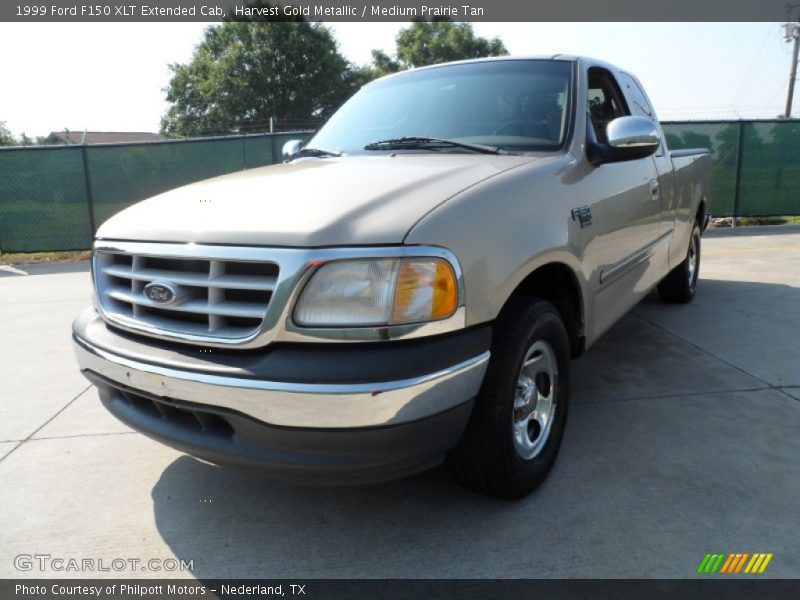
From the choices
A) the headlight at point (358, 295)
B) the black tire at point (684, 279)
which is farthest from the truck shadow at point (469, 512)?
the black tire at point (684, 279)

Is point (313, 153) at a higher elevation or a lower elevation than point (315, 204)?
higher

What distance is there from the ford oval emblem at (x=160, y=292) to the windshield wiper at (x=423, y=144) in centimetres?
137

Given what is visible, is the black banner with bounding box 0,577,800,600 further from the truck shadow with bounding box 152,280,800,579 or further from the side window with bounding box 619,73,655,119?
the side window with bounding box 619,73,655,119

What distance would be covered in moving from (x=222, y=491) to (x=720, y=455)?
2.22 meters

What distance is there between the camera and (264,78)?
133ft

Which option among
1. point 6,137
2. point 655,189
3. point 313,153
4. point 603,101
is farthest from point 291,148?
point 6,137

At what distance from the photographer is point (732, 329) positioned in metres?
4.82

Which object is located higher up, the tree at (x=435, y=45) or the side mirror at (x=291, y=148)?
the tree at (x=435, y=45)

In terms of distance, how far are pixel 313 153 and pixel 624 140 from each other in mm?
1567

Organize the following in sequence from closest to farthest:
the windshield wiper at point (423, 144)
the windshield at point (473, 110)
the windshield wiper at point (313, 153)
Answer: the windshield wiper at point (423, 144), the windshield at point (473, 110), the windshield wiper at point (313, 153)

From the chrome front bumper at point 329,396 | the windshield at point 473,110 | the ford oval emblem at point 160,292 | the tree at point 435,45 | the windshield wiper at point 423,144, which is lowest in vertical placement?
the chrome front bumper at point 329,396

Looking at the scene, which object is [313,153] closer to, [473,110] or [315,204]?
[473,110]

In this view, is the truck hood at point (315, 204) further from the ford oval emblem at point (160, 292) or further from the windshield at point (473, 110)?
the windshield at point (473, 110)

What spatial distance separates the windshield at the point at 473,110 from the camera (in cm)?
299
